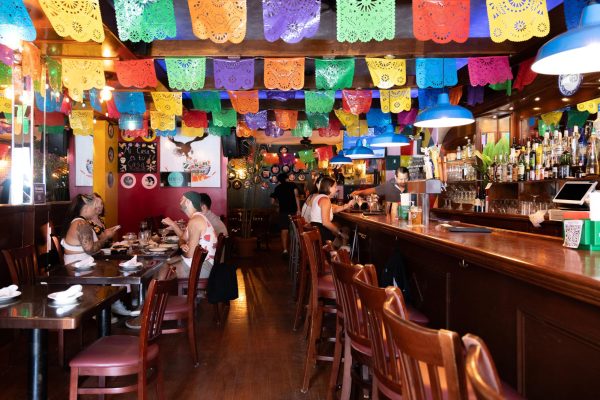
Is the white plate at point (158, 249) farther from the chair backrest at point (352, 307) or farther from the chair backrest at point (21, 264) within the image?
the chair backrest at point (352, 307)

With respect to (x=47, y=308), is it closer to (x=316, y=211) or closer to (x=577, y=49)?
(x=577, y=49)

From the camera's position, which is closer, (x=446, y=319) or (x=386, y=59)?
(x=446, y=319)

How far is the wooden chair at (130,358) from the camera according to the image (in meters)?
2.56

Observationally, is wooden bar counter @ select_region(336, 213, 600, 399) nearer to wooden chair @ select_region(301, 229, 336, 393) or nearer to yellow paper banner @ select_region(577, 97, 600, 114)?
wooden chair @ select_region(301, 229, 336, 393)

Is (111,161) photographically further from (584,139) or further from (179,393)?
(584,139)

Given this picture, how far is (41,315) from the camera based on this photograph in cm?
251

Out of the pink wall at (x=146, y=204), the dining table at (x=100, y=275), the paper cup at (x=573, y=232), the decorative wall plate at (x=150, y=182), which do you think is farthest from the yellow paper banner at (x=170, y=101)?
the paper cup at (x=573, y=232)

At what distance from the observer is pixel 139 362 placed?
262cm

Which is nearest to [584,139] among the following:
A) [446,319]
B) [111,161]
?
[446,319]

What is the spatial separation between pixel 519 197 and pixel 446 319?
12.2 feet

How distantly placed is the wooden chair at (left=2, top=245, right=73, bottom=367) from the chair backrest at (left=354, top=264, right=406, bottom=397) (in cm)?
292

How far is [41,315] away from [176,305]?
1.62 metres

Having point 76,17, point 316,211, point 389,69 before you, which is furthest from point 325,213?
point 76,17

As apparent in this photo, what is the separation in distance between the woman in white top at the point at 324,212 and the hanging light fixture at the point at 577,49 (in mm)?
3809
